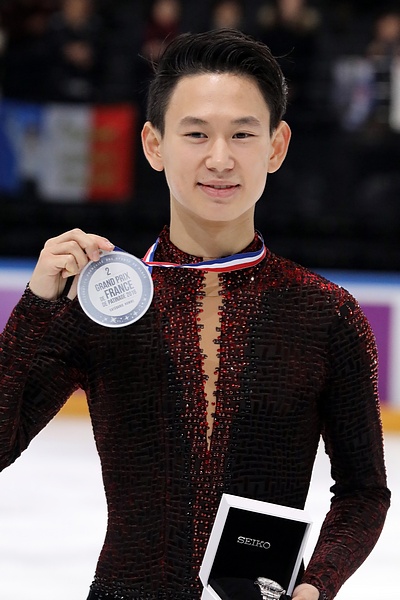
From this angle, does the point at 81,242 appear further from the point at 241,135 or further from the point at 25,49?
the point at 25,49

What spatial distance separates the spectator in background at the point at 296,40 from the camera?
22.9 ft

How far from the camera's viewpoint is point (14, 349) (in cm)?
166

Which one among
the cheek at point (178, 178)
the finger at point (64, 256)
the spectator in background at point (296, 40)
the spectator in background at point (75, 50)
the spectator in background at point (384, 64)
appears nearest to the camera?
Answer: the finger at point (64, 256)

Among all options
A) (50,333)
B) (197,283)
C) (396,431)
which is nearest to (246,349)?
(197,283)

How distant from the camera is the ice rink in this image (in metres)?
3.55

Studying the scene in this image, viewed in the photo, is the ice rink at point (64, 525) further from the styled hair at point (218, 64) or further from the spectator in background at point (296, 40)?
the spectator in background at point (296, 40)

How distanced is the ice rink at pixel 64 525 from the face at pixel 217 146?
6.46 feet

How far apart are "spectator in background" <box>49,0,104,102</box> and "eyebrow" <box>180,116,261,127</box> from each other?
539 cm

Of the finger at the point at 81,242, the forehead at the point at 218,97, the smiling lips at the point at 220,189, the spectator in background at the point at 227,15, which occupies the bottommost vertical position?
the finger at the point at 81,242

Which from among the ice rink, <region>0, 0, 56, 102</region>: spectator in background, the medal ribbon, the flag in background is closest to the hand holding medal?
the medal ribbon

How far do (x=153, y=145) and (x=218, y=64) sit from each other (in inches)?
7.2

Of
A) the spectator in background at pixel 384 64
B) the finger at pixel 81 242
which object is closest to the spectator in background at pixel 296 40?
the spectator in background at pixel 384 64

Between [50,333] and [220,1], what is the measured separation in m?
5.95

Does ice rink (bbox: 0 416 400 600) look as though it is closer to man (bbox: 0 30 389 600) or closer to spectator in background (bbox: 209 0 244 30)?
man (bbox: 0 30 389 600)
